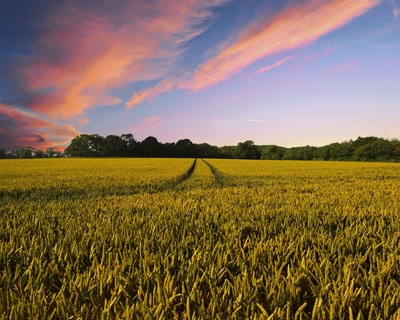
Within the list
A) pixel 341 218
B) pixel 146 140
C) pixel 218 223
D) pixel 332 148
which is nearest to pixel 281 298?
pixel 218 223

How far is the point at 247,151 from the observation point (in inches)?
5846

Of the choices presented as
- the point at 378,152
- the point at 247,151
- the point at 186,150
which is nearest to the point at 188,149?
the point at 186,150

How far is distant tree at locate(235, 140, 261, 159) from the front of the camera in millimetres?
146375

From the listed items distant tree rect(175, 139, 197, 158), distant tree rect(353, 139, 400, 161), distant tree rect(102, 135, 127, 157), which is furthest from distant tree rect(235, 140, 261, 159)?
distant tree rect(102, 135, 127, 157)

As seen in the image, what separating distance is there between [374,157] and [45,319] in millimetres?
125308

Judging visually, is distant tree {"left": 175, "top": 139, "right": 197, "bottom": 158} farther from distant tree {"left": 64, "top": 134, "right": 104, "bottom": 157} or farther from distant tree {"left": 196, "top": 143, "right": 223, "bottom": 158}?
distant tree {"left": 64, "top": 134, "right": 104, "bottom": 157}

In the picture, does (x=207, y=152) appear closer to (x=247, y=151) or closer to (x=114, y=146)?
(x=247, y=151)

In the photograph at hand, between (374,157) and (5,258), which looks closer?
(5,258)

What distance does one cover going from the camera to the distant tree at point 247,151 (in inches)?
5763

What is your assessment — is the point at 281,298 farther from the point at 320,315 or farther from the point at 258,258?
the point at 258,258

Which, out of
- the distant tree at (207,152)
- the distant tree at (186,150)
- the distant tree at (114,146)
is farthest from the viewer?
the distant tree at (186,150)

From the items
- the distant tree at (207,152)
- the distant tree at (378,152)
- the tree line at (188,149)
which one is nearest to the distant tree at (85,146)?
the tree line at (188,149)

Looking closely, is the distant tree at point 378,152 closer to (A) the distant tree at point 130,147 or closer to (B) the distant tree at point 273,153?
(B) the distant tree at point 273,153

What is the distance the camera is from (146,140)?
14350 cm
